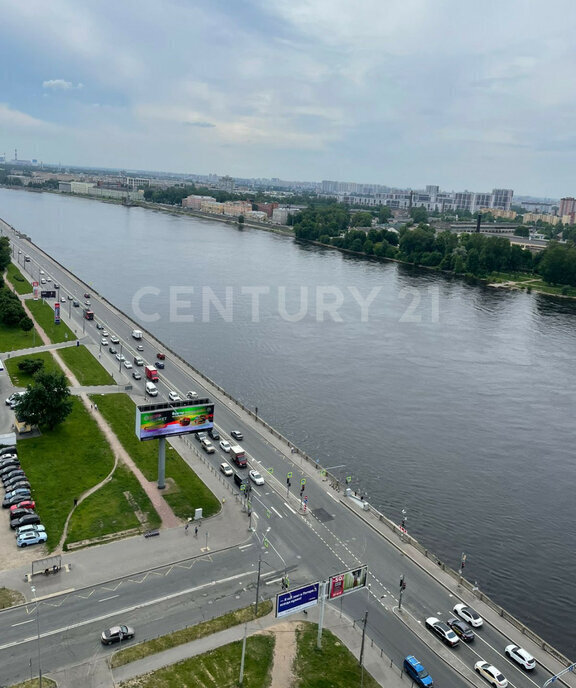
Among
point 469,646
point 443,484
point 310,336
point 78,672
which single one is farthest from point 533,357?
point 78,672

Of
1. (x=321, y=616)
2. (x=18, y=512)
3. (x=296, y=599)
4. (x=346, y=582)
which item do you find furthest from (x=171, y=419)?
(x=321, y=616)

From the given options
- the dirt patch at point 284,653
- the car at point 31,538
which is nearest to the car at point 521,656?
the dirt patch at point 284,653

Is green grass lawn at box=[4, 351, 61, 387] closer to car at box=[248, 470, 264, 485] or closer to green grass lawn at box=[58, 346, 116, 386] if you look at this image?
green grass lawn at box=[58, 346, 116, 386]

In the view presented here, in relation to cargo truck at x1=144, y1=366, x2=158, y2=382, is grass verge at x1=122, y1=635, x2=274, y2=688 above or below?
below

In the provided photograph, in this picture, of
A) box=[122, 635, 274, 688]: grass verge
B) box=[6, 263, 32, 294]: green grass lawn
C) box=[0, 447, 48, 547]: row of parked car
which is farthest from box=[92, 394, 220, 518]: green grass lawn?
box=[6, 263, 32, 294]: green grass lawn

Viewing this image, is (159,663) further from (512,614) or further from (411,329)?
(411,329)

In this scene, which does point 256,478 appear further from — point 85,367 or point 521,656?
point 85,367
